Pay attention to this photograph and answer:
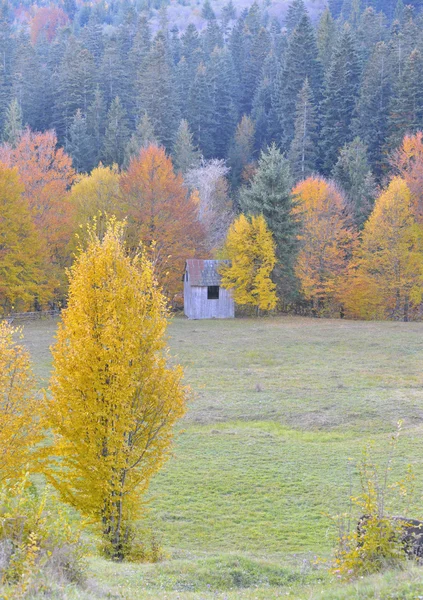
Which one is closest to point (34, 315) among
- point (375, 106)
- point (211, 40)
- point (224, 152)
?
point (224, 152)

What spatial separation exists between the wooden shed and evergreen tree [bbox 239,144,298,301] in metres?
4.32

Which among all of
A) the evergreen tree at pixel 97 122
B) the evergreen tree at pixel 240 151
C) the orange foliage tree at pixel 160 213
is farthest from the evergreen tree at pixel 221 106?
the orange foliage tree at pixel 160 213

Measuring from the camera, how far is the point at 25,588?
709 centimetres

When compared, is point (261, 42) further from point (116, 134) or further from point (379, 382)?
point (379, 382)

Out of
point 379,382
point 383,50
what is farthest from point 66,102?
point 379,382

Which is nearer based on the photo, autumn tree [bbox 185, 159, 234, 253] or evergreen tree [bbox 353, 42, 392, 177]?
autumn tree [bbox 185, 159, 234, 253]

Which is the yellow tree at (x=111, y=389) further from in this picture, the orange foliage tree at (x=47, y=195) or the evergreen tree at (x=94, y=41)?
the evergreen tree at (x=94, y=41)

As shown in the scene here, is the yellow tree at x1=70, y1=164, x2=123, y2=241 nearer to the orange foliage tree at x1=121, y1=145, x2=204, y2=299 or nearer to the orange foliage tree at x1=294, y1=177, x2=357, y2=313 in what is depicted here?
the orange foliage tree at x1=121, y1=145, x2=204, y2=299

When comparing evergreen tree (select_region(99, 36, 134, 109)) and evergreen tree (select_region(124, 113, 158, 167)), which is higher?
evergreen tree (select_region(99, 36, 134, 109))

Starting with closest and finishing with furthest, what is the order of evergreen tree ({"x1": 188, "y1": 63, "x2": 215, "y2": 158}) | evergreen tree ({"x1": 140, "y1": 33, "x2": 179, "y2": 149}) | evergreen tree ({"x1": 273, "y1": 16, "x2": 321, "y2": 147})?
evergreen tree ({"x1": 140, "y1": 33, "x2": 179, "y2": 149}) < evergreen tree ({"x1": 273, "y1": 16, "x2": 321, "y2": 147}) < evergreen tree ({"x1": 188, "y1": 63, "x2": 215, "y2": 158})

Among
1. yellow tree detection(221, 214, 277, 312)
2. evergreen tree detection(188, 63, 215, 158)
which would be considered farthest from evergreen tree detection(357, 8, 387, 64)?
yellow tree detection(221, 214, 277, 312)

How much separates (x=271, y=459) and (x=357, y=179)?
43597 millimetres

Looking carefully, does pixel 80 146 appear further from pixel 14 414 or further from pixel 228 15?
pixel 228 15

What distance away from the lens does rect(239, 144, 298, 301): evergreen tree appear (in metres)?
50.2
